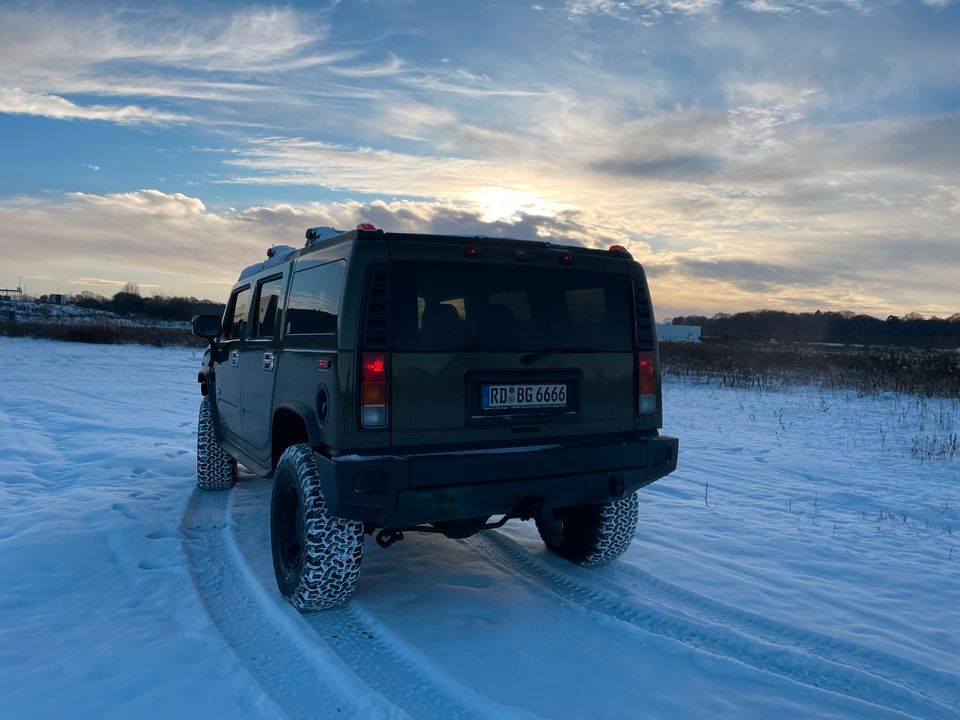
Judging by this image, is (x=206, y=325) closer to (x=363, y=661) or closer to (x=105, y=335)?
(x=363, y=661)

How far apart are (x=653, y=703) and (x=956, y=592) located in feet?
9.26

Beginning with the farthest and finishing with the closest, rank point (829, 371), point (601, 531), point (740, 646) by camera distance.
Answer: point (829, 371), point (601, 531), point (740, 646)

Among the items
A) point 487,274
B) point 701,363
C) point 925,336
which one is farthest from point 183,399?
point 925,336

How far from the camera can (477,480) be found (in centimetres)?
364

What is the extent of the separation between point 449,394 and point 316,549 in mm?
1180

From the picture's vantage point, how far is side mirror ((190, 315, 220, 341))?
5840 millimetres

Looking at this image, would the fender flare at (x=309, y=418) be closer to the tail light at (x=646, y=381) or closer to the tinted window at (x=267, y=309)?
the tinted window at (x=267, y=309)

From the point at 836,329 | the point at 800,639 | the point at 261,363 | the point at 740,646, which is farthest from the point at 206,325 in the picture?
the point at 836,329

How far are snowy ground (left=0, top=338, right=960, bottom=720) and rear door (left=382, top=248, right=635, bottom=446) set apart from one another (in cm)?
113

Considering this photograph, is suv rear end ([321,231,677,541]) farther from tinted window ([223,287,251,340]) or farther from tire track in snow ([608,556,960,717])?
tinted window ([223,287,251,340])

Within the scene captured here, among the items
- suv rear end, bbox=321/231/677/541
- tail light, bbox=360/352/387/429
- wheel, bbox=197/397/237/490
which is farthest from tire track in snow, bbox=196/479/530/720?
wheel, bbox=197/397/237/490

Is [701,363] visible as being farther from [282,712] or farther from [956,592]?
[282,712]

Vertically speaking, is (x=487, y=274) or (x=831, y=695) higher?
(x=487, y=274)

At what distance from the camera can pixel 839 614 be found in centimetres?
411
